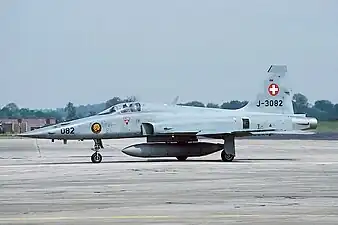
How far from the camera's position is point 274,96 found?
34.1m

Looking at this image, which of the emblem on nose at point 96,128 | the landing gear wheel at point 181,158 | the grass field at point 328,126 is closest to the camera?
the emblem on nose at point 96,128

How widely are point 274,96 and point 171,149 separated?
5.09 meters

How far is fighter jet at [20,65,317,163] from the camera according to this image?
31.5m

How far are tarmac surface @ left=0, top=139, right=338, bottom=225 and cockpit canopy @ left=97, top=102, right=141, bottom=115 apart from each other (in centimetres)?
539

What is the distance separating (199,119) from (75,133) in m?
5.00

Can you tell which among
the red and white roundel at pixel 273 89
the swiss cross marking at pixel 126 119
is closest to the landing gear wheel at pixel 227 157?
the red and white roundel at pixel 273 89

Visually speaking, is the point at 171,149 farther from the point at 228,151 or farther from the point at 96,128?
the point at 96,128

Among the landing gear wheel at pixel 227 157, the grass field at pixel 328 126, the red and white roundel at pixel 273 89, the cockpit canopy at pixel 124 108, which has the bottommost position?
the landing gear wheel at pixel 227 157

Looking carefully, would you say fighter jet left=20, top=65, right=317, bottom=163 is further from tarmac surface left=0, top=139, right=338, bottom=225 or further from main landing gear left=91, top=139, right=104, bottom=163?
tarmac surface left=0, top=139, right=338, bottom=225

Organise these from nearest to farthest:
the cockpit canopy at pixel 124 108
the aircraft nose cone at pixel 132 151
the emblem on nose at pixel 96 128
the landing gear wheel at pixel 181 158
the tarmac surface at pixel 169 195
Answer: the tarmac surface at pixel 169 195, the aircraft nose cone at pixel 132 151, the emblem on nose at pixel 96 128, the cockpit canopy at pixel 124 108, the landing gear wheel at pixel 181 158

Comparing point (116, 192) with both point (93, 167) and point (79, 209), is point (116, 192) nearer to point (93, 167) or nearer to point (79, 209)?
point (79, 209)

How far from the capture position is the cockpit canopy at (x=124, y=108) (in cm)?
3209

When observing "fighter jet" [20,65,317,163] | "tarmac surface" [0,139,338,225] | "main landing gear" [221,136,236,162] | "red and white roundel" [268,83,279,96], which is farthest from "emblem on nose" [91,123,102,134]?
"red and white roundel" [268,83,279,96]

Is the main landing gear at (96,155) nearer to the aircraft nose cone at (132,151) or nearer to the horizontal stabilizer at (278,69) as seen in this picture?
the aircraft nose cone at (132,151)
